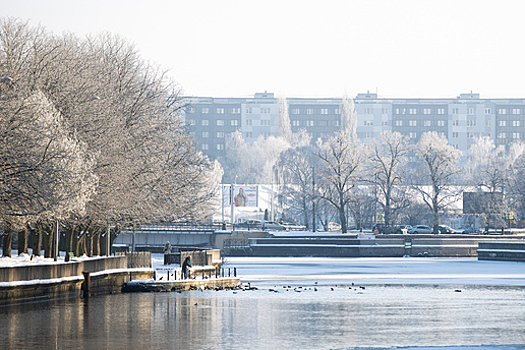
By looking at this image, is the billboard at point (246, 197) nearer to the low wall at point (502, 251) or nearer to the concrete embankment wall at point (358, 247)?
the concrete embankment wall at point (358, 247)

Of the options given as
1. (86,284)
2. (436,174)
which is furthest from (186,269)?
(436,174)

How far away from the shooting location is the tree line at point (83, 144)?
4041 centimetres

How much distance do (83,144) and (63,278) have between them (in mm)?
6829

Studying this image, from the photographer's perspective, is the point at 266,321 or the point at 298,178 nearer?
the point at 266,321

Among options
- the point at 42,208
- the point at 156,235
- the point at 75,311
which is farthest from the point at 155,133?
the point at 156,235

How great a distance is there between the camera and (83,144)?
4553 centimetres

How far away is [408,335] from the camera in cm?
2798

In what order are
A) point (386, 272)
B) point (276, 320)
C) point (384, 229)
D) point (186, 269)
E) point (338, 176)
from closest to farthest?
1. point (276, 320)
2. point (186, 269)
3. point (386, 272)
4. point (384, 229)
5. point (338, 176)

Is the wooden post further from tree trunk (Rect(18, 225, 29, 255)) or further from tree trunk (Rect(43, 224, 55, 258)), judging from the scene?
tree trunk (Rect(43, 224, 55, 258))

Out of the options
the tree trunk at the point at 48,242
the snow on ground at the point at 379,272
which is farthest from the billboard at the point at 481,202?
the tree trunk at the point at 48,242

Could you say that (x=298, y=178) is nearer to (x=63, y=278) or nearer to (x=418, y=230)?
(x=418, y=230)

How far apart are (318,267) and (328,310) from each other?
3826cm

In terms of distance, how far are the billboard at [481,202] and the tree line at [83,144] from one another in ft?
161

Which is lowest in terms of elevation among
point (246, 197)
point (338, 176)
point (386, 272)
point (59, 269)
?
point (386, 272)
